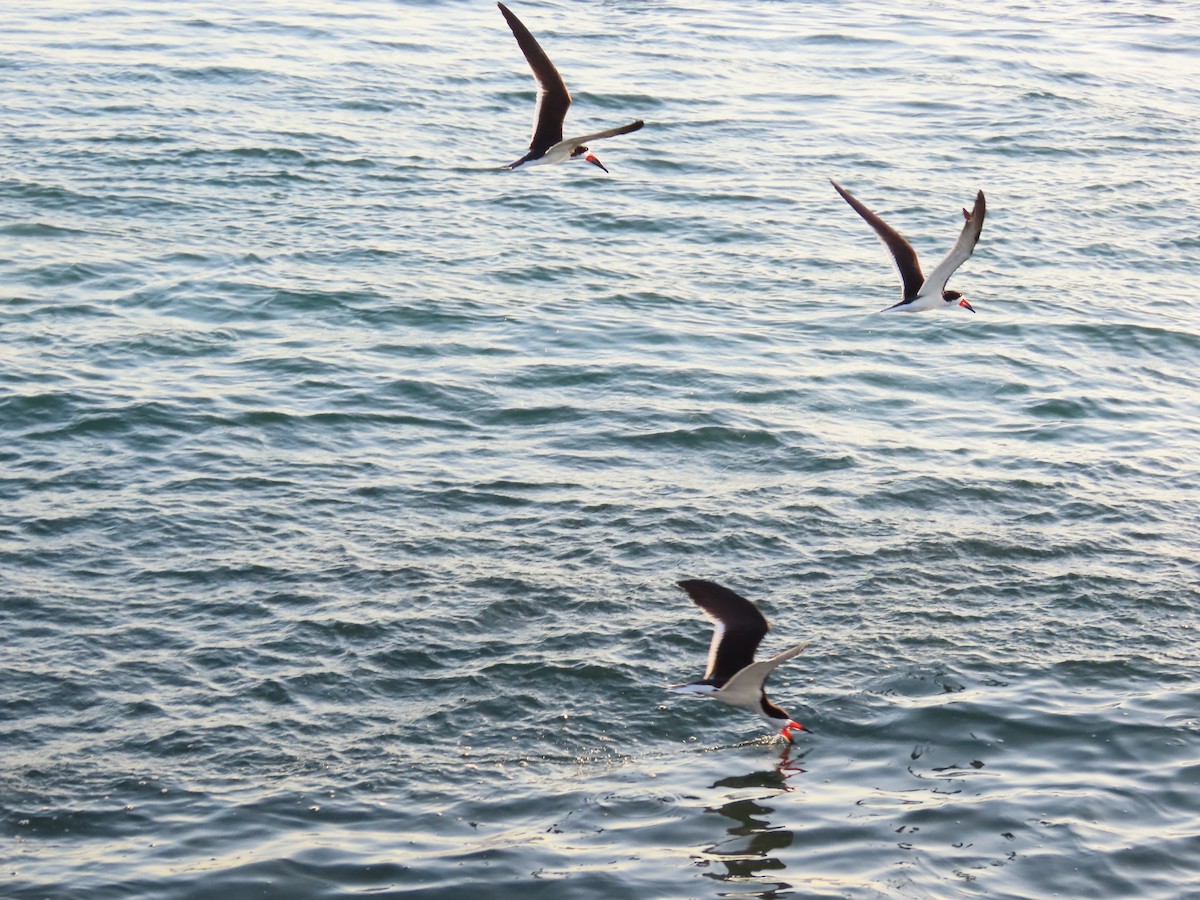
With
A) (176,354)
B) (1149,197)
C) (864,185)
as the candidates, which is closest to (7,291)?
(176,354)

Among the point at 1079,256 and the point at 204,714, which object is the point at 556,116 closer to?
the point at 204,714

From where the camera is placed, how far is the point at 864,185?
20.7 meters

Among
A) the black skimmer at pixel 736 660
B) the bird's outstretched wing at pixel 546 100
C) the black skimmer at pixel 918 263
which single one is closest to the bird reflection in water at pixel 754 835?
the black skimmer at pixel 736 660

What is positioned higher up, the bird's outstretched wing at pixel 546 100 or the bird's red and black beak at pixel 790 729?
the bird's outstretched wing at pixel 546 100

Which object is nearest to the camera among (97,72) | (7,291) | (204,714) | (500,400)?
(204,714)

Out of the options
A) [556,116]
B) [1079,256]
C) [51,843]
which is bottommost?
[51,843]

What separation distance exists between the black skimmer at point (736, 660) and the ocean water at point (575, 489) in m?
0.38

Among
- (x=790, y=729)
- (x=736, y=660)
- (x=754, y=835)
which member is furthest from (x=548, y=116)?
(x=754, y=835)

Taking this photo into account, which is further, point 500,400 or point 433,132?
point 433,132

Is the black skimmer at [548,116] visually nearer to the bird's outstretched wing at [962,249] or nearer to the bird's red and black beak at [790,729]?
the bird's outstretched wing at [962,249]

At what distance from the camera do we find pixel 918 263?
11.8 m

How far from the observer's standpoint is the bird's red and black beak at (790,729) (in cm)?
934

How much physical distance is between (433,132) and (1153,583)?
13643mm

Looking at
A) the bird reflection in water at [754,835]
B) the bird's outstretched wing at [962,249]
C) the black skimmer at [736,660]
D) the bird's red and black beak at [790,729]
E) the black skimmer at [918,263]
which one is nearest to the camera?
the bird reflection in water at [754,835]
